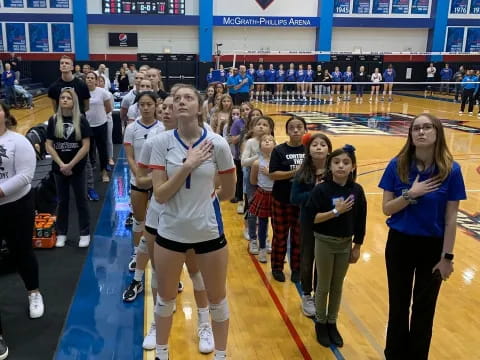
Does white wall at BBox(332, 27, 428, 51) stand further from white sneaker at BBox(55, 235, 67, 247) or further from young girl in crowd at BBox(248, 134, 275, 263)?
white sneaker at BBox(55, 235, 67, 247)

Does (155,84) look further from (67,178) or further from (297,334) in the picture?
(297,334)

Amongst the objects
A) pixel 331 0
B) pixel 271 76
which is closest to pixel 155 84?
pixel 271 76

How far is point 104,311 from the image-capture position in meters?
4.33

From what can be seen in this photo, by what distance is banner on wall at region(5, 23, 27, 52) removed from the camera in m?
25.2

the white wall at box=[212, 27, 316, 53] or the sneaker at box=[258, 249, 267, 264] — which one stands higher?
the white wall at box=[212, 27, 316, 53]

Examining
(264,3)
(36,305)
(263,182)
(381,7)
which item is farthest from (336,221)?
(381,7)

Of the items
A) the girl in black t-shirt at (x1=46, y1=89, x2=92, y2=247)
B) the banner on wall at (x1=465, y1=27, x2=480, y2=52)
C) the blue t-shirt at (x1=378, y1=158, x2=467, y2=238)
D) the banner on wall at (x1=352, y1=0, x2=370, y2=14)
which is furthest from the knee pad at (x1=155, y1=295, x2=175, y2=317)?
the banner on wall at (x1=465, y1=27, x2=480, y2=52)

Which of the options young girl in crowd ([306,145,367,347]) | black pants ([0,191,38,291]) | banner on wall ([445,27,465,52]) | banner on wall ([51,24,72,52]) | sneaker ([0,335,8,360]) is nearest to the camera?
sneaker ([0,335,8,360])

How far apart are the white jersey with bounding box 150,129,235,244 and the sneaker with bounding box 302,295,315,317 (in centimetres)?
178

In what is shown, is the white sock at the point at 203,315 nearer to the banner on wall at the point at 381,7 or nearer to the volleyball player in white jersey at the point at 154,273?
the volleyball player in white jersey at the point at 154,273

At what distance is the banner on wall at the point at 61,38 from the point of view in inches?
1006

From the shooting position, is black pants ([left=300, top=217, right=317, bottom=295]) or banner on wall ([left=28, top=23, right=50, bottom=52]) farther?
banner on wall ([left=28, top=23, right=50, bottom=52])

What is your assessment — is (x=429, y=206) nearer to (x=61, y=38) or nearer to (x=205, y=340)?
(x=205, y=340)

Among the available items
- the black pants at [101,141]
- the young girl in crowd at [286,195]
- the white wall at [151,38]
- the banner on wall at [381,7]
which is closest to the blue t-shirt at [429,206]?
the young girl in crowd at [286,195]
